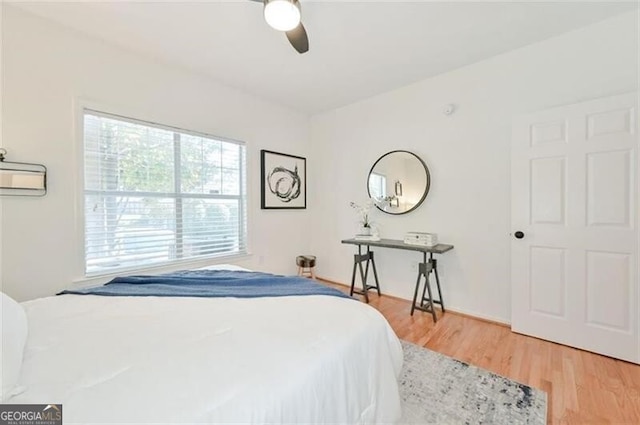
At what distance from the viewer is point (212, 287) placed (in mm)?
1790

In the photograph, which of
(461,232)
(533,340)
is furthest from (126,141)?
(533,340)

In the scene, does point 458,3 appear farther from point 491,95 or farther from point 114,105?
point 114,105

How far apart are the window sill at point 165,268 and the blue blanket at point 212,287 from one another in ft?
1.87

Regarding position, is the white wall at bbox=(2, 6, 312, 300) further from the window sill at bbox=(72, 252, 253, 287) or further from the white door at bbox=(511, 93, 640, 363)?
the white door at bbox=(511, 93, 640, 363)

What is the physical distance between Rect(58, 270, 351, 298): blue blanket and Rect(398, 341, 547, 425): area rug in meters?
0.78

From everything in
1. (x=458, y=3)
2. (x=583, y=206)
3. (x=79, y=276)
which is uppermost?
(x=458, y=3)

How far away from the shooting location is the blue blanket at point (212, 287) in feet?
5.46

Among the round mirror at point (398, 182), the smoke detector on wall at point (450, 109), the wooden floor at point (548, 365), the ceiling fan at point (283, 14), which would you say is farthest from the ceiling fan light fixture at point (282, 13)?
the wooden floor at point (548, 365)

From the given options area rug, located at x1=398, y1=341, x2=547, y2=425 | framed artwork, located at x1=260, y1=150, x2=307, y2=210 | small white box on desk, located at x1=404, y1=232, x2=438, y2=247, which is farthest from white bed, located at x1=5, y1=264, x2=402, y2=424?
framed artwork, located at x1=260, y1=150, x2=307, y2=210

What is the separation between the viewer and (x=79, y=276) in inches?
90.1

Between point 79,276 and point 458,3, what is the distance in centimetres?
361

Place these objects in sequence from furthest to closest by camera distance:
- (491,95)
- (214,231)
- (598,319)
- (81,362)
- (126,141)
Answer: (214,231) → (491,95) → (126,141) → (598,319) → (81,362)

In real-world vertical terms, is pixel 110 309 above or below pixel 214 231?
below

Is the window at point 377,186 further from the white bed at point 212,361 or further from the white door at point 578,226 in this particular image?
the white bed at point 212,361
